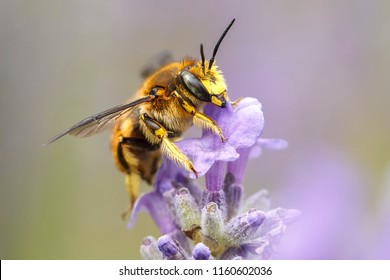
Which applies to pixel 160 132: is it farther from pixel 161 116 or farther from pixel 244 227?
pixel 244 227

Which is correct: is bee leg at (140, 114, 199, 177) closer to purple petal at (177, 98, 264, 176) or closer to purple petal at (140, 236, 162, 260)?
purple petal at (177, 98, 264, 176)

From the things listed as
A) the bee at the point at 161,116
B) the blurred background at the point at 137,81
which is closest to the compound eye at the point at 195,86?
the bee at the point at 161,116

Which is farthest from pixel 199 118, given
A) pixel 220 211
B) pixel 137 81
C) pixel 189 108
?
pixel 137 81

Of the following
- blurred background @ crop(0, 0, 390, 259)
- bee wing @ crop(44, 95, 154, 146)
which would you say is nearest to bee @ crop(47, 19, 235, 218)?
bee wing @ crop(44, 95, 154, 146)

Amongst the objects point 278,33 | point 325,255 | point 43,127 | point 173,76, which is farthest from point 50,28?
point 325,255

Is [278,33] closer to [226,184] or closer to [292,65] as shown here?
[292,65]

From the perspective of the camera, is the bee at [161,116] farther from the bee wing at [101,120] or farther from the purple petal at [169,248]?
the purple petal at [169,248]
